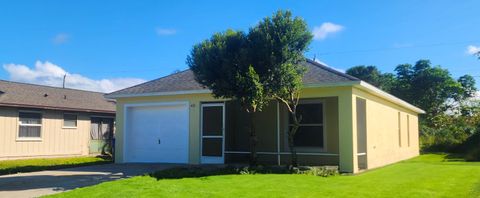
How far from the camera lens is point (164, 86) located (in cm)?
1791

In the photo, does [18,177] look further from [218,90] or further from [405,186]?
[405,186]

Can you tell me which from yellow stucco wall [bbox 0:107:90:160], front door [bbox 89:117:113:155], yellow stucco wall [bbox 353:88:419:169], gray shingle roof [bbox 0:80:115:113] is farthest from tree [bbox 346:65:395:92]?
yellow stucco wall [bbox 0:107:90:160]

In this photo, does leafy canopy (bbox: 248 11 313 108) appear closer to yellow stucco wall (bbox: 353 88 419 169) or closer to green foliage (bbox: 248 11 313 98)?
green foliage (bbox: 248 11 313 98)

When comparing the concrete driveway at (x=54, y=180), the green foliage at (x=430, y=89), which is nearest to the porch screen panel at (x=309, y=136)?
the concrete driveway at (x=54, y=180)

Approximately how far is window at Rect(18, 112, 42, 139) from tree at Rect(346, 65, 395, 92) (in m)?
34.2

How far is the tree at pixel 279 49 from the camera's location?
1314 centimetres

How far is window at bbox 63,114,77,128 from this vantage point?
24406 mm

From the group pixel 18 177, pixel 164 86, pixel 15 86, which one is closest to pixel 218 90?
pixel 164 86

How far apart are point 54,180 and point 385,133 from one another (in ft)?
39.0

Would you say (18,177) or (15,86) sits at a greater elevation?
(15,86)

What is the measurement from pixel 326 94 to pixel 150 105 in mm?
7049

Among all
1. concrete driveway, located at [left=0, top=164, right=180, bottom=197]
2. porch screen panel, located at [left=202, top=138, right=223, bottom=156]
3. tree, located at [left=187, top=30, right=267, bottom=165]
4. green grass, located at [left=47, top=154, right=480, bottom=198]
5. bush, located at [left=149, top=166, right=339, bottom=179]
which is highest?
tree, located at [left=187, top=30, right=267, bottom=165]

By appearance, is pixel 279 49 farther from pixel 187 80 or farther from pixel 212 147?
pixel 187 80

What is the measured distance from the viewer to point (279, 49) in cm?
1314
